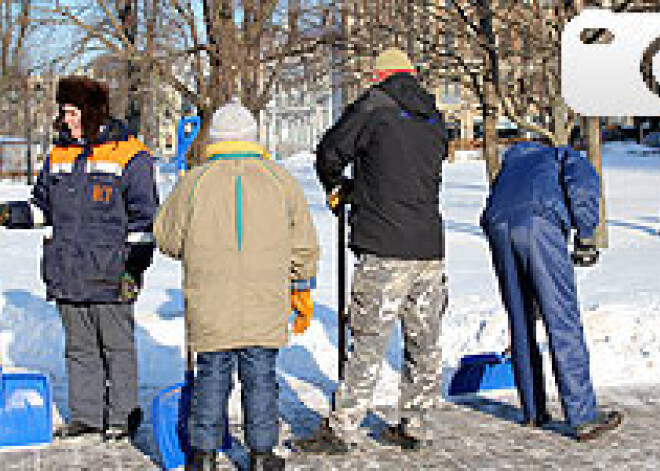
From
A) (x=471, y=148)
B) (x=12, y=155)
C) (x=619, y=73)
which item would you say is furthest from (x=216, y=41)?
(x=471, y=148)

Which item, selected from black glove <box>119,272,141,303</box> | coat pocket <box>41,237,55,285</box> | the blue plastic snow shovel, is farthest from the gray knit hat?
coat pocket <box>41,237,55,285</box>

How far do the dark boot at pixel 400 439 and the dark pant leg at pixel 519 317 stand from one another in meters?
0.72

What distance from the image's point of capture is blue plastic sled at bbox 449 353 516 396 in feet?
20.4

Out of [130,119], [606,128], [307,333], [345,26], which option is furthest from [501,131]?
[307,333]

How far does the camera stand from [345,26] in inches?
625

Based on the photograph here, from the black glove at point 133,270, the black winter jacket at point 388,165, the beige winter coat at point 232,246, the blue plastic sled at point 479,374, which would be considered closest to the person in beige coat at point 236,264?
the beige winter coat at point 232,246

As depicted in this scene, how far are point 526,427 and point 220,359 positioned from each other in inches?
75.1

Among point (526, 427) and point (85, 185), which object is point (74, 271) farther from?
point (526, 427)

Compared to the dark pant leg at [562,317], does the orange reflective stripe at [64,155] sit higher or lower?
higher

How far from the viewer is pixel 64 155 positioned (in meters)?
5.38

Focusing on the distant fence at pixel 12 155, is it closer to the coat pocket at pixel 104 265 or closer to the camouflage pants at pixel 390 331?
the coat pocket at pixel 104 265

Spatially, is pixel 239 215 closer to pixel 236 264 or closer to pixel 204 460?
pixel 236 264

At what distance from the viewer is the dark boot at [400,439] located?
5.15 meters

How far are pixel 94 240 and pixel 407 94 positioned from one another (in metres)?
1.75
